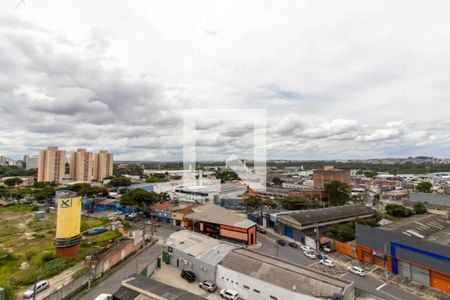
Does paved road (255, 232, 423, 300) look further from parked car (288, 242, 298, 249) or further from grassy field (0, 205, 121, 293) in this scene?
grassy field (0, 205, 121, 293)

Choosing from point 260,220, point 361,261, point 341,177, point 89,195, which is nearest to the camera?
point 361,261

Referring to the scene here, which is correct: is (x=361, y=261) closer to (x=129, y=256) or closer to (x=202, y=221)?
(x=202, y=221)

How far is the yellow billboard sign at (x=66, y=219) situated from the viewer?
63.7 feet

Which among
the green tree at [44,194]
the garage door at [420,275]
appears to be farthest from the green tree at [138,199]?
the garage door at [420,275]

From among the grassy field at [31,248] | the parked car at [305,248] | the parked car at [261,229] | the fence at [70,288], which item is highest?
the fence at [70,288]

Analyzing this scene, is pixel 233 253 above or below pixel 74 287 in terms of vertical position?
above

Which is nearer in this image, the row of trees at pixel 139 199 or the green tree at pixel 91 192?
the row of trees at pixel 139 199

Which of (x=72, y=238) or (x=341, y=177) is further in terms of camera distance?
(x=341, y=177)

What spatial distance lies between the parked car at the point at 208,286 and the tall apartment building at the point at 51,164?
67.7 m

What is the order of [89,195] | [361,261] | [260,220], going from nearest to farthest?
[361,261], [260,220], [89,195]

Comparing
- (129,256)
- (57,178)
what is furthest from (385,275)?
(57,178)

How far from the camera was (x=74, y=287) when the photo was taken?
13.8 m

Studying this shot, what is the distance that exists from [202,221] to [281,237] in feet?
Result: 29.0

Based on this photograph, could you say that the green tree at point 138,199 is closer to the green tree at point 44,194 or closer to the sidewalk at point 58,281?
the sidewalk at point 58,281
